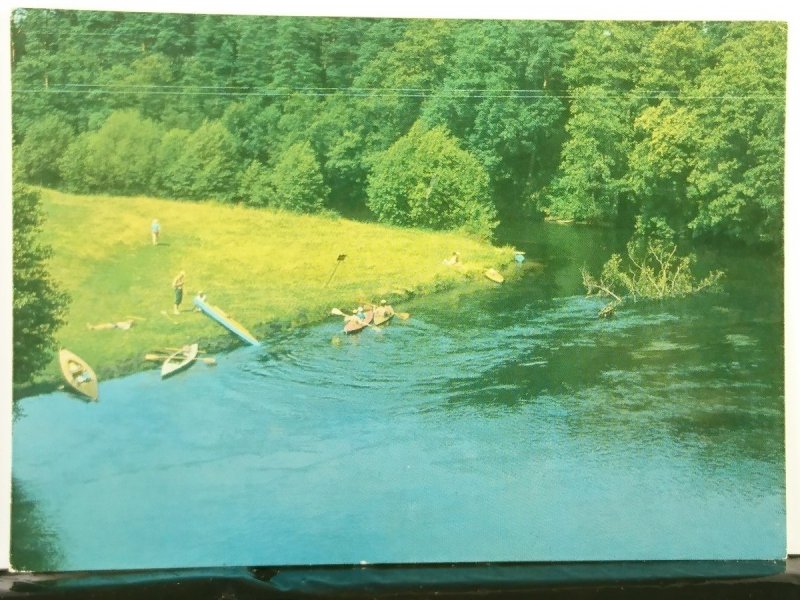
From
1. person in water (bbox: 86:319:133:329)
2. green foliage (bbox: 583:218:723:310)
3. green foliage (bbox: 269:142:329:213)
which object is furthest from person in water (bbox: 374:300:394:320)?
person in water (bbox: 86:319:133:329)

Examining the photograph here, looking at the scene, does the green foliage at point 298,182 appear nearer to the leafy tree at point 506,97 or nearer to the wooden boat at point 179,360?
the leafy tree at point 506,97

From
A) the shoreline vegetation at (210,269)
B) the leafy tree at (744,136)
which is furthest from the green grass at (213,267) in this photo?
the leafy tree at (744,136)

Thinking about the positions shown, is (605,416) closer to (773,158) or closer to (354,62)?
(773,158)

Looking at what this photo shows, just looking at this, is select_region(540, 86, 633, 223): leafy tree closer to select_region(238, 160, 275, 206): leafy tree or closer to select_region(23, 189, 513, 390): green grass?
select_region(23, 189, 513, 390): green grass

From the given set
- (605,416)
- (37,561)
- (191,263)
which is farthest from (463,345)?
→ (37,561)

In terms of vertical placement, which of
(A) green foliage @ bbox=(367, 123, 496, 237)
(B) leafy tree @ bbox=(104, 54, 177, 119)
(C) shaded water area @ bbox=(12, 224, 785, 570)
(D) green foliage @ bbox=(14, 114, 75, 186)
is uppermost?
(B) leafy tree @ bbox=(104, 54, 177, 119)
